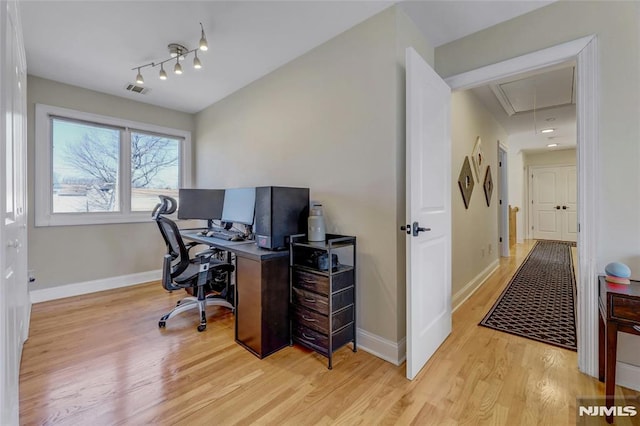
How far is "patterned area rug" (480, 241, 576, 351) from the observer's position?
7.76 feet

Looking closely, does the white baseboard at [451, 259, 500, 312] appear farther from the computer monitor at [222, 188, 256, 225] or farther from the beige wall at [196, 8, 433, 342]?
the computer monitor at [222, 188, 256, 225]

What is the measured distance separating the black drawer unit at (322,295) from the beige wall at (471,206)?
54.3 inches

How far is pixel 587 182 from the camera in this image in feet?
5.74

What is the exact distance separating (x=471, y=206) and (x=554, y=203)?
602 cm

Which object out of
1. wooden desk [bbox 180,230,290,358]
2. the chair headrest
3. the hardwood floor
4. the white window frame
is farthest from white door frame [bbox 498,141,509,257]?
the white window frame

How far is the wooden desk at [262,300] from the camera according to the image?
80.8 inches

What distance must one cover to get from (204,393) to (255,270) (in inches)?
31.5

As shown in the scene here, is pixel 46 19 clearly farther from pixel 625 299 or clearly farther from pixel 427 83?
pixel 625 299

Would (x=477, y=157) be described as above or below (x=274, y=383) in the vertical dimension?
above

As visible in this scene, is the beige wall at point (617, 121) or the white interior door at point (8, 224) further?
the beige wall at point (617, 121)

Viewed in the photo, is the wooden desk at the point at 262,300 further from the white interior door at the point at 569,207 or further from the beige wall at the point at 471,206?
the white interior door at the point at 569,207

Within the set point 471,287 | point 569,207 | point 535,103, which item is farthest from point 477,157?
point 569,207

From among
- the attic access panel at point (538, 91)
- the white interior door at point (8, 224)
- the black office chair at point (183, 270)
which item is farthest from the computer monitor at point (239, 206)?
the attic access panel at point (538, 91)

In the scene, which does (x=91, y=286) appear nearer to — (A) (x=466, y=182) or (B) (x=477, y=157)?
(A) (x=466, y=182)
